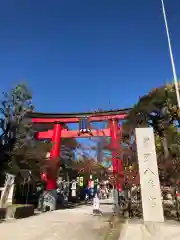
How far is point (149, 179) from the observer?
255 inches

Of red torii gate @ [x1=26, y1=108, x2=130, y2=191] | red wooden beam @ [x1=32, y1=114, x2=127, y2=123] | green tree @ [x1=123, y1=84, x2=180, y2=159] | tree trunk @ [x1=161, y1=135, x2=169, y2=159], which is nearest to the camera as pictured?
tree trunk @ [x1=161, y1=135, x2=169, y2=159]

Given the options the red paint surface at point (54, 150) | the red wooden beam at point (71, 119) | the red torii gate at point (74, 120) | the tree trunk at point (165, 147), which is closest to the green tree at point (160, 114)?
the tree trunk at point (165, 147)

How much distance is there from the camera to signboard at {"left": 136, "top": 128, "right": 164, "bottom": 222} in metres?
6.09

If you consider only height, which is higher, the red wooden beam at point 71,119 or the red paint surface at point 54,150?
the red wooden beam at point 71,119

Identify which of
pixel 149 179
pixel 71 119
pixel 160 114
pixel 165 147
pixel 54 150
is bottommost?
pixel 149 179

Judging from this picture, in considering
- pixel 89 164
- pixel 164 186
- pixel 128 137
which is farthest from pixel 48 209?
pixel 164 186

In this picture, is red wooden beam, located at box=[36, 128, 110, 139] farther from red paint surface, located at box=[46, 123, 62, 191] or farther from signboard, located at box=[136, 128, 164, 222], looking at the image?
signboard, located at box=[136, 128, 164, 222]

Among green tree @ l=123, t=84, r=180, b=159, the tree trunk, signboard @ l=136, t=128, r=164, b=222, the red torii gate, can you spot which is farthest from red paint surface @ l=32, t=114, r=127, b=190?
signboard @ l=136, t=128, r=164, b=222

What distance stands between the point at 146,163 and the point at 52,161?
14.1 m

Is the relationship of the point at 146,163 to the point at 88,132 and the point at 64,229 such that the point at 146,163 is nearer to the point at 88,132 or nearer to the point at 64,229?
the point at 64,229

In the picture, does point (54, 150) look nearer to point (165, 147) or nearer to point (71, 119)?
point (71, 119)

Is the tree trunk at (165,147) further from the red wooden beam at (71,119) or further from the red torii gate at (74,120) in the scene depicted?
the red wooden beam at (71,119)

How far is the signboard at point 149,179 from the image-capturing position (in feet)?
20.0

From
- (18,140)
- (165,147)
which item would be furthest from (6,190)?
(165,147)
